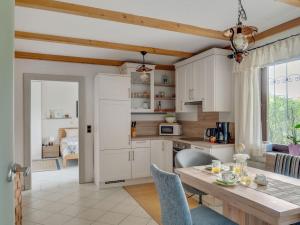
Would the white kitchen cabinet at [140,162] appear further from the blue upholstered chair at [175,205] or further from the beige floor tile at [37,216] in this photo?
the blue upholstered chair at [175,205]

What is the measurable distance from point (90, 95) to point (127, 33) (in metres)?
1.83

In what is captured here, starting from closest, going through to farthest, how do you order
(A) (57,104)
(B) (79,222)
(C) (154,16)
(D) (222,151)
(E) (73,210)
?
(C) (154,16) → (B) (79,222) → (E) (73,210) → (D) (222,151) → (A) (57,104)

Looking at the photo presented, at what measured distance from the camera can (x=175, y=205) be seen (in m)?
A: 1.63

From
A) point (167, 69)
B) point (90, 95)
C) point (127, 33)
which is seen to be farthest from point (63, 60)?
point (167, 69)

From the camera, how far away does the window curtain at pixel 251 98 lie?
3025 millimetres

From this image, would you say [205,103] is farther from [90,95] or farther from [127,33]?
[90,95]

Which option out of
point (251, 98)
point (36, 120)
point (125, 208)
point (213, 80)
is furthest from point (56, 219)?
point (36, 120)

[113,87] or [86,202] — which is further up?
[113,87]

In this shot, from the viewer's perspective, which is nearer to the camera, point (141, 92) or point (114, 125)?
point (114, 125)

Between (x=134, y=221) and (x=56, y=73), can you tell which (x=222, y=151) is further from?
(x=56, y=73)

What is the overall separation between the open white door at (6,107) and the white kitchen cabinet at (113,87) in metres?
2.98

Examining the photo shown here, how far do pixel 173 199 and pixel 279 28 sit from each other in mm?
2554

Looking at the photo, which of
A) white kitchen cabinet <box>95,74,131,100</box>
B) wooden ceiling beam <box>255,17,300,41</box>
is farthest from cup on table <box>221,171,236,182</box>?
white kitchen cabinet <box>95,74,131,100</box>

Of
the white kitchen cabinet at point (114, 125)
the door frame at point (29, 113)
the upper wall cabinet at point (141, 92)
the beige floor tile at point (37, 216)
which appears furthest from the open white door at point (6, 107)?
the upper wall cabinet at point (141, 92)
